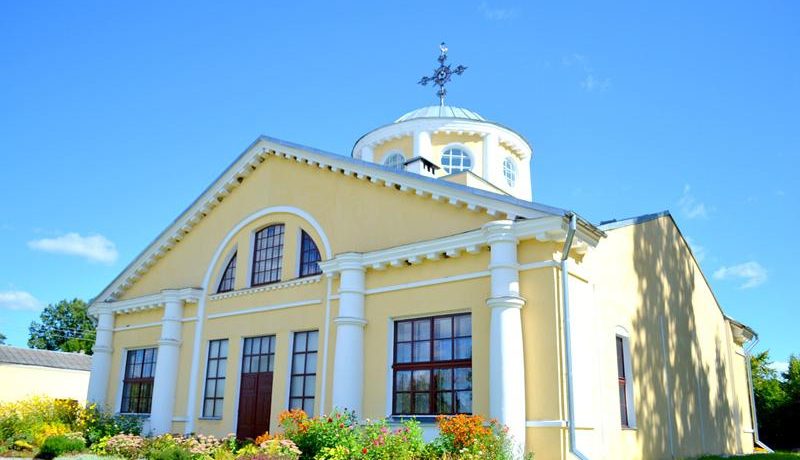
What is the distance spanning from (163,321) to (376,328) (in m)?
7.79

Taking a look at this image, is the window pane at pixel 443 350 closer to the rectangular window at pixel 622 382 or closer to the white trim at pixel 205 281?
the rectangular window at pixel 622 382

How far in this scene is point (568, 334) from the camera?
39.7ft

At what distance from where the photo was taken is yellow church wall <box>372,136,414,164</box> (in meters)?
21.7

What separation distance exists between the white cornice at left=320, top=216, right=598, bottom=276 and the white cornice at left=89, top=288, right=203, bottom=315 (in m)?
5.42

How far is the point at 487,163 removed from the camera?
21359mm

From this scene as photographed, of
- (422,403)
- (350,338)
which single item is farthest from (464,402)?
(350,338)

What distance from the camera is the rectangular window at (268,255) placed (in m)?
17.9

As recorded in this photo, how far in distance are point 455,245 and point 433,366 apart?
2452mm

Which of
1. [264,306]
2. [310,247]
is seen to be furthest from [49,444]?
[310,247]

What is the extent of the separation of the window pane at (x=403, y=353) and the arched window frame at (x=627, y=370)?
427 cm

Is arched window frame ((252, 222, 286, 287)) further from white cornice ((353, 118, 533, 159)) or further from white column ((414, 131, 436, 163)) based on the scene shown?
white cornice ((353, 118, 533, 159))

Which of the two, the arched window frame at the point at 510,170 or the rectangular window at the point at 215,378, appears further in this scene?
the arched window frame at the point at 510,170

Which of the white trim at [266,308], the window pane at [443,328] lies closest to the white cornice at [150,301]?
the white trim at [266,308]

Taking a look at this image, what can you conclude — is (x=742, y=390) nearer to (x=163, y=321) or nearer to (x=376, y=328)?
(x=376, y=328)
